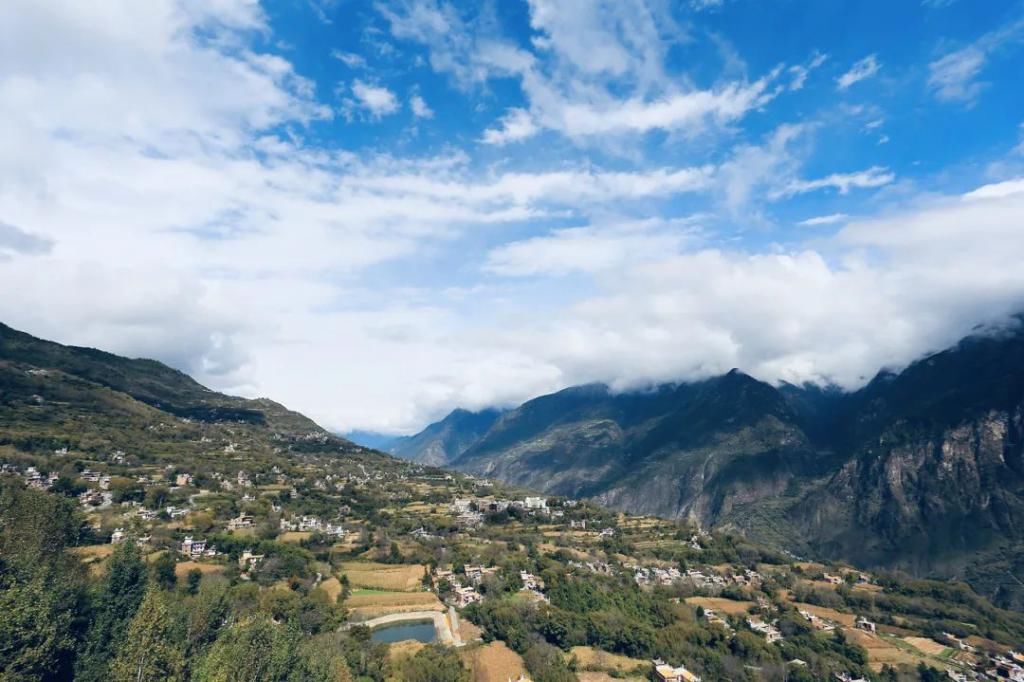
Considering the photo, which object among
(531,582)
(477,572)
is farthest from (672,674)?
(477,572)

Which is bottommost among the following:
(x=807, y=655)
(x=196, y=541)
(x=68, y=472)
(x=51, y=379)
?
(x=807, y=655)

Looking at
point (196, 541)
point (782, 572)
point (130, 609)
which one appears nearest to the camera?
point (130, 609)

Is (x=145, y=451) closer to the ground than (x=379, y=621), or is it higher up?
higher up

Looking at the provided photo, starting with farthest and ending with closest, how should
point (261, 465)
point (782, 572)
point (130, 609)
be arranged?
point (261, 465), point (782, 572), point (130, 609)

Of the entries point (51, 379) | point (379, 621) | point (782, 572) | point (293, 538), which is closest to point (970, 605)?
point (782, 572)

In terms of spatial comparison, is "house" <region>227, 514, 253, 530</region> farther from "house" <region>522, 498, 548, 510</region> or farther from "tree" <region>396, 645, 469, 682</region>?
"house" <region>522, 498, 548, 510</region>

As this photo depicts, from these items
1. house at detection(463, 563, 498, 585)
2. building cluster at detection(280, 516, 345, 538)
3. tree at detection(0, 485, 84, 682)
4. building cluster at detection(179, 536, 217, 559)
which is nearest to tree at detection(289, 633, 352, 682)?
tree at detection(0, 485, 84, 682)

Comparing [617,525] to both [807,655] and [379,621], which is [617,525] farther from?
[379,621]
